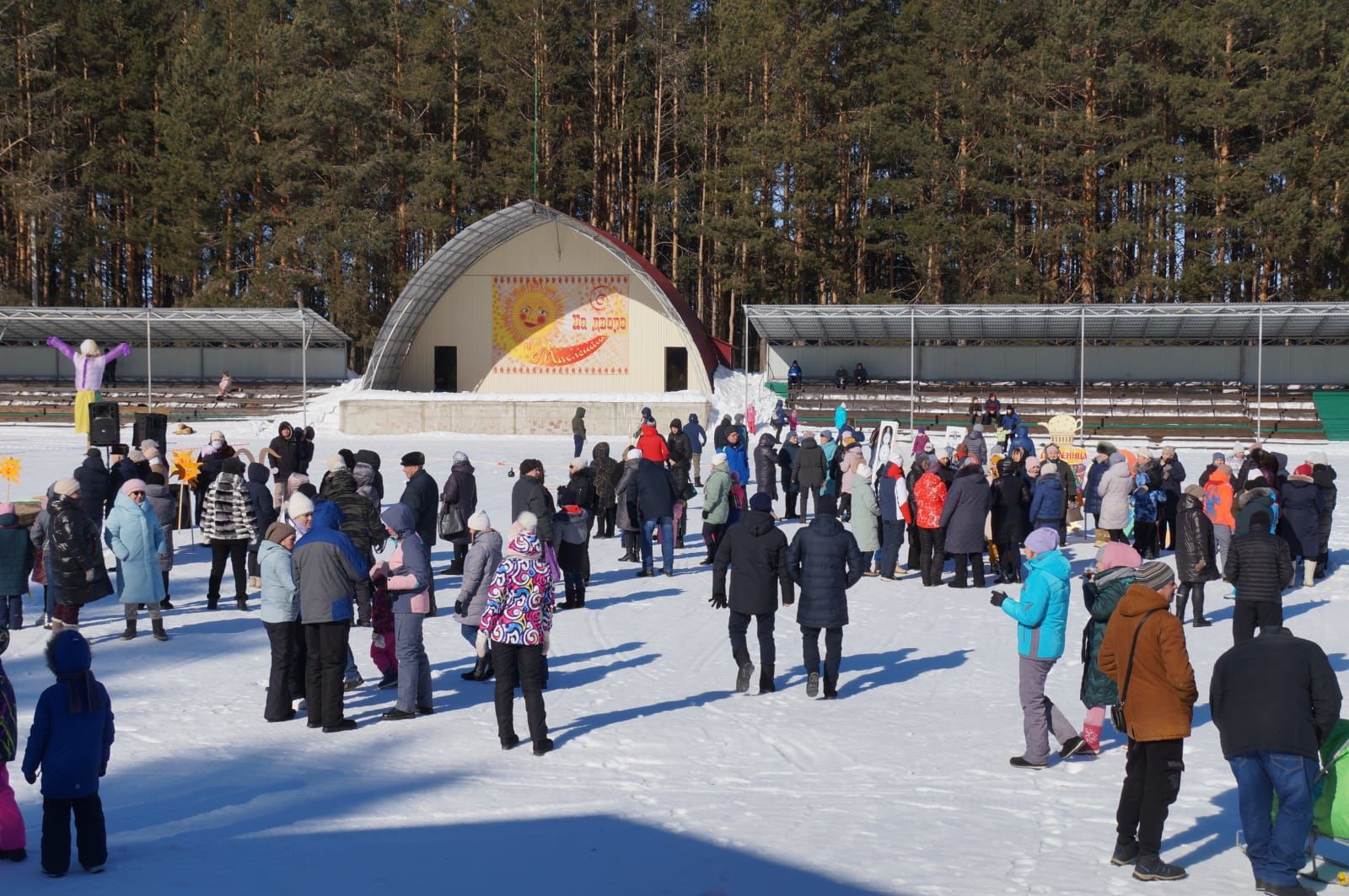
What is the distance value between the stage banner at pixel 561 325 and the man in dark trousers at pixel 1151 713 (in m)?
32.3

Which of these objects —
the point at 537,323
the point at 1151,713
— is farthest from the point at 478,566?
the point at 537,323

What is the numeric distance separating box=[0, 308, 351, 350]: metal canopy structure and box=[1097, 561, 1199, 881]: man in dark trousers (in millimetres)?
31250

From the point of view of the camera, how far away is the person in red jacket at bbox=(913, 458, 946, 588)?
12.5m

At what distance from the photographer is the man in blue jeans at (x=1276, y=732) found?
470 centimetres

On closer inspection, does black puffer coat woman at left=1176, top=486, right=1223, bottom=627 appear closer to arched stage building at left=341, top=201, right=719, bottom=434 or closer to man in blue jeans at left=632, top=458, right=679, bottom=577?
man in blue jeans at left=632, top=458, right=679, bottom=577

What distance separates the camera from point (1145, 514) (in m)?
13.5

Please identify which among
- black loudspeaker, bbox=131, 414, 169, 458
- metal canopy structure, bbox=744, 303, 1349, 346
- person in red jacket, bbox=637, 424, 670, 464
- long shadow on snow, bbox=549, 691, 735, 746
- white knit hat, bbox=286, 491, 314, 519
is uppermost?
metal canopy structure, bbox=744, 303, 1349, 346

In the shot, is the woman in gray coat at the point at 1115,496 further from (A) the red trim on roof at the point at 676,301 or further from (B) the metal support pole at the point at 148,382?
(B) the metal support pole at the point at 148,382

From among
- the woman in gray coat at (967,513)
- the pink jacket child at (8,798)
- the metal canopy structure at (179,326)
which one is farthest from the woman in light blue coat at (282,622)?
the metal canopy structure at (179,326)

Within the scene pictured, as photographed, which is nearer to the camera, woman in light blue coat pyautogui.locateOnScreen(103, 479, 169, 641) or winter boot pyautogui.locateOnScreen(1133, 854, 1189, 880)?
winter boot pyautogui.locateOnScreen(1133, 854, 1189, 880)

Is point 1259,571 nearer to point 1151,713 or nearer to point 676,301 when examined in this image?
point 1151,713

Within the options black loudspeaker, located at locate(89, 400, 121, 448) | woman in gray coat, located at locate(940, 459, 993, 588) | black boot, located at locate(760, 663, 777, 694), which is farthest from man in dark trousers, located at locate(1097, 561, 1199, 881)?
black loudspeaker, located at locate(89, 400, 121, 448)

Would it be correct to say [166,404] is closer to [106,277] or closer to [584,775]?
[106,277]

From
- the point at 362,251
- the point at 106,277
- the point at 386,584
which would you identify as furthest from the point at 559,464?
the point at 106,277
